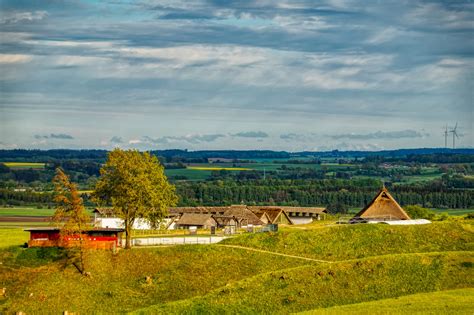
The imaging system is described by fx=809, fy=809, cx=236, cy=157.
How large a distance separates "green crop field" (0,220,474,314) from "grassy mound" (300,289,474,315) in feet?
0.54

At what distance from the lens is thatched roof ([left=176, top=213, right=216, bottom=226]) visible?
135250 mm

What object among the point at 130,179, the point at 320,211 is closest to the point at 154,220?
the point at 130,179

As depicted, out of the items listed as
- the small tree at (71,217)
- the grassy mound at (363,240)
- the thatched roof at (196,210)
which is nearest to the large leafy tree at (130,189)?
the small tree at (71,217)

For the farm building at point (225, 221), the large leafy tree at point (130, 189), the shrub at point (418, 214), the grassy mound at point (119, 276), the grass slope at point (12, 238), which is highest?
the large leafy tree at point (130, 189)

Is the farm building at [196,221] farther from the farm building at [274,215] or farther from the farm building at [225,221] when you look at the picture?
the farm building at [274,215]

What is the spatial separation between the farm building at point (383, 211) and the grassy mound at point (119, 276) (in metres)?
31.9

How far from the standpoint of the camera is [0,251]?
9038 cm

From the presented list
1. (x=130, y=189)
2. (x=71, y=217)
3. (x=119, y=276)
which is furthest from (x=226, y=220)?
(x=119, y=276)

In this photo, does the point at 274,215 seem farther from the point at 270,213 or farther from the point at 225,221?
the point at 225,221

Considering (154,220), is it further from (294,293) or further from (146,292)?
(294,293)

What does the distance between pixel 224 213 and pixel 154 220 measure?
43.2 meters

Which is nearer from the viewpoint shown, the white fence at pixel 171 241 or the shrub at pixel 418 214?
the white fence at pixel 171 241

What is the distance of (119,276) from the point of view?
8331 centimetres

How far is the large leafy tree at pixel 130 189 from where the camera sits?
3733 inches
